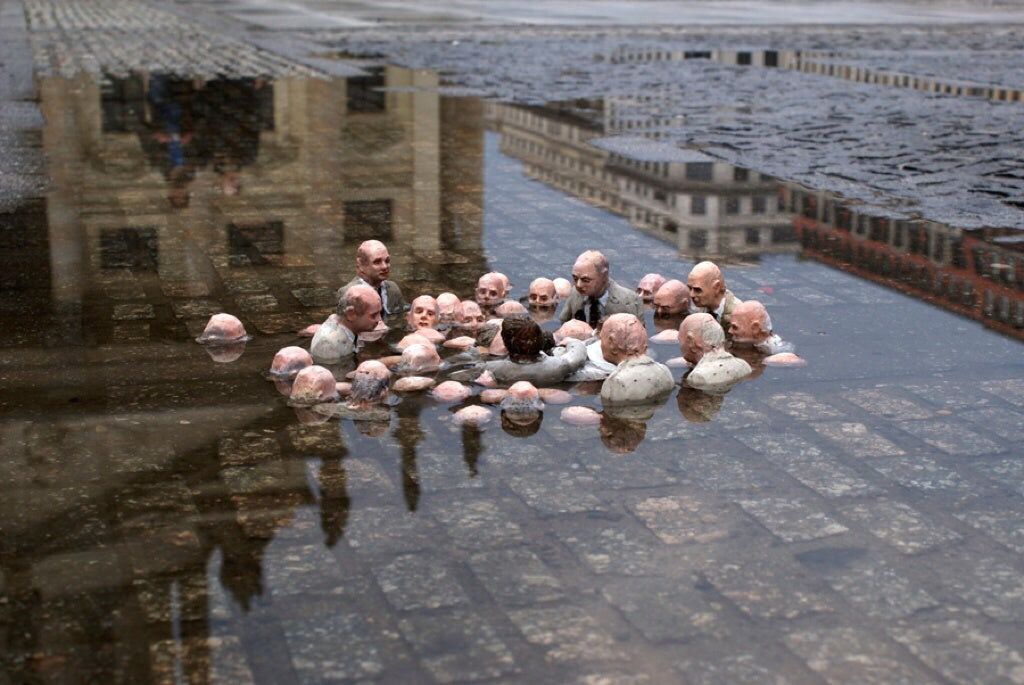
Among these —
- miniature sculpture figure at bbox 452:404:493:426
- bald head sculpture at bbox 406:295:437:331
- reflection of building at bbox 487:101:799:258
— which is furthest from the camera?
reflection of building at bbox 487:101:799:258

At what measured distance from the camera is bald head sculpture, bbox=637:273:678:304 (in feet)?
23.4

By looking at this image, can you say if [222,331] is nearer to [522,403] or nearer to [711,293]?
[522,403]

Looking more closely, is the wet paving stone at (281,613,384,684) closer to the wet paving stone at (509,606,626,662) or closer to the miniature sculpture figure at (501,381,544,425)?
the wet paving stone at (509,606,626,662)

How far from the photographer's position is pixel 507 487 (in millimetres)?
4652

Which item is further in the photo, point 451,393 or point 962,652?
point 451,393

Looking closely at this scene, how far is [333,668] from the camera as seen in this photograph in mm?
3482

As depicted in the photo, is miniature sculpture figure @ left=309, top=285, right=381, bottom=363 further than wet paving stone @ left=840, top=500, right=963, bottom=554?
Yes

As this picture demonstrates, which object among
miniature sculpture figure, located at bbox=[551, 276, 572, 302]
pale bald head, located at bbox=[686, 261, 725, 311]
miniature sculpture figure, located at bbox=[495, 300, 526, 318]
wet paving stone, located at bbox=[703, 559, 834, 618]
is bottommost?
wet paving stone, located at bbox=[703, 559, 834, 618]

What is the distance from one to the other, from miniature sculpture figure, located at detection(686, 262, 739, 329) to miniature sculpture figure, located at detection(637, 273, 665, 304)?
1.44ft

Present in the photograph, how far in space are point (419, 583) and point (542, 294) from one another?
3129mm

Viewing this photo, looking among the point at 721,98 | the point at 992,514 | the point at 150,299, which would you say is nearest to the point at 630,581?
the point at 992,514

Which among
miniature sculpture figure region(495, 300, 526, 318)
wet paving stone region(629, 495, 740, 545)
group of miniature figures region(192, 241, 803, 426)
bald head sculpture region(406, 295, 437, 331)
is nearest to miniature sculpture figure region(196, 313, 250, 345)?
group of miniature figures region(192, 241, 803, 426)

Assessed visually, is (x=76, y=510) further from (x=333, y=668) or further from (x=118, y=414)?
(x=333, y=668)

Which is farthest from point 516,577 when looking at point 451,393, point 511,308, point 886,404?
point 511,308
